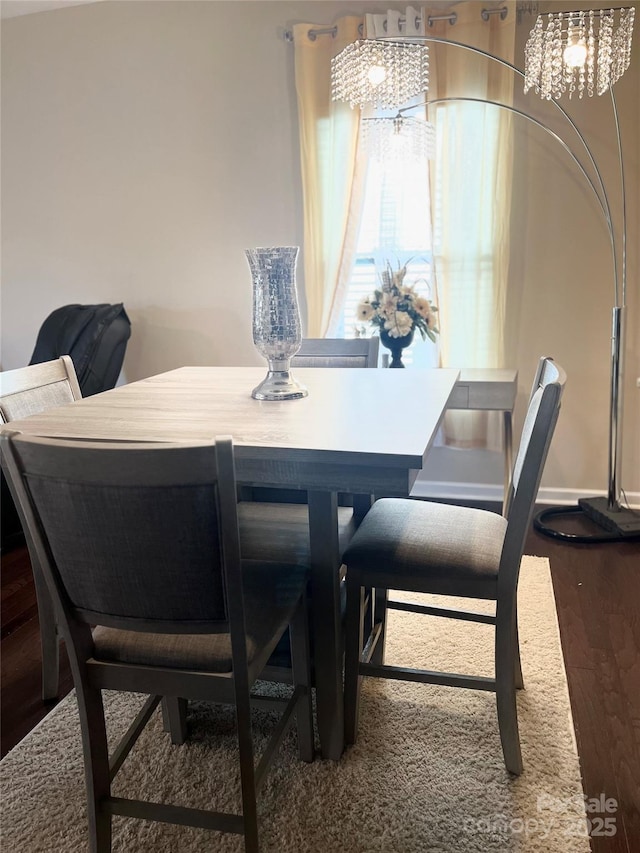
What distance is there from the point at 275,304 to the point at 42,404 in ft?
2.57

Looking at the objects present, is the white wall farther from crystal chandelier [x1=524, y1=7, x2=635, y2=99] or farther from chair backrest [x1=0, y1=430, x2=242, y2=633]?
chair backrest [x1=0, y1=430, x2=242, y2=633]

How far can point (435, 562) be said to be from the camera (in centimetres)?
155

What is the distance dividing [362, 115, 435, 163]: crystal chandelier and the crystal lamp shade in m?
0.27

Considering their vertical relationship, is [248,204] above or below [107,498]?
above

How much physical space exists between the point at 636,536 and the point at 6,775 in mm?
2506

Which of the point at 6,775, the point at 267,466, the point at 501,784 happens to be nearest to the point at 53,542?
the point at 267,466

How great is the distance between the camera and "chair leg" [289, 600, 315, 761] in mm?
1533

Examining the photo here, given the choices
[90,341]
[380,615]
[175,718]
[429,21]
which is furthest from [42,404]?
[429,21]

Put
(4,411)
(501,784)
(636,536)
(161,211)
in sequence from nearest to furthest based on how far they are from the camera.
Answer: (501,784) < (4,411) < (636,536) < (161,211)

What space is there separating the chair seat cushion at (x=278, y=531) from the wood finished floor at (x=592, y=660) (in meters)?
0.79

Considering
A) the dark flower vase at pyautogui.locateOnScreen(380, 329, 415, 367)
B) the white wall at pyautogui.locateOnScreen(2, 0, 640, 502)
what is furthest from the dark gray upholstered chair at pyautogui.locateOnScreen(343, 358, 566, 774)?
the white wall at pyautogui.locateOnScreen(2, 0, 640, 502)

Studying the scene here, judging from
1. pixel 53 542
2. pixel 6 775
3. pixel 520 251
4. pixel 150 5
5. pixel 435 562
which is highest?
pixel 150 5

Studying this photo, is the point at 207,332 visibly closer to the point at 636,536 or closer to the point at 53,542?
the point at 636,536

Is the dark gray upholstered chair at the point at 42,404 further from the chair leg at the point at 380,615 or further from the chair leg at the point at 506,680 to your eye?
the chair leg at the point at 506,680
